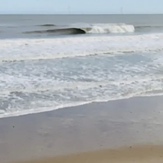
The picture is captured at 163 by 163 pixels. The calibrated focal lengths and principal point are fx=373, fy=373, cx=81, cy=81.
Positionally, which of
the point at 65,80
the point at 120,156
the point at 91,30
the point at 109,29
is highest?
the point at 109,29

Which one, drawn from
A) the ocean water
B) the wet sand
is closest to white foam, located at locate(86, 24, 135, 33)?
the ocean water

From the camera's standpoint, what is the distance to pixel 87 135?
4.46 meters

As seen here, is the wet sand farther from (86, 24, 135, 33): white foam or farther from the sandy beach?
(86, 24, 135, 33): white foam

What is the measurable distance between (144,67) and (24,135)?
19.9 feet

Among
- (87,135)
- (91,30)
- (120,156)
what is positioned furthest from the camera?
(91,30)

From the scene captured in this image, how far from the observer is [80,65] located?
10.4 meters

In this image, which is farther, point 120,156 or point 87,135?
point 87,135

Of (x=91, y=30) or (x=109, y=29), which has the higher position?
(x=109, y=29)

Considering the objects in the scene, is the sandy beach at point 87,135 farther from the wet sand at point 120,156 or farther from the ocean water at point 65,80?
the ocean water at point 65,80

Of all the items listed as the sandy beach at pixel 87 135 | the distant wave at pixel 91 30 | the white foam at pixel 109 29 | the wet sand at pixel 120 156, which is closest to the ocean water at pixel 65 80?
the sandy beach at pixel 87 135

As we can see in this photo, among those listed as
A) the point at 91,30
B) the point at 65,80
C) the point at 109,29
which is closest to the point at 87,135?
the point at 65,80

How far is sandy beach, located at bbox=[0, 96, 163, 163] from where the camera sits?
3.84 meters

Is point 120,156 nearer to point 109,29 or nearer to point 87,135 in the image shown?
point 87,135

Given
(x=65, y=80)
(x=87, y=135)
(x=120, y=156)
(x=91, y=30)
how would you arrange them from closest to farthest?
(x=120, y=156), (x=87, y=135), (x=65, y=80), (x=91, y=30)
